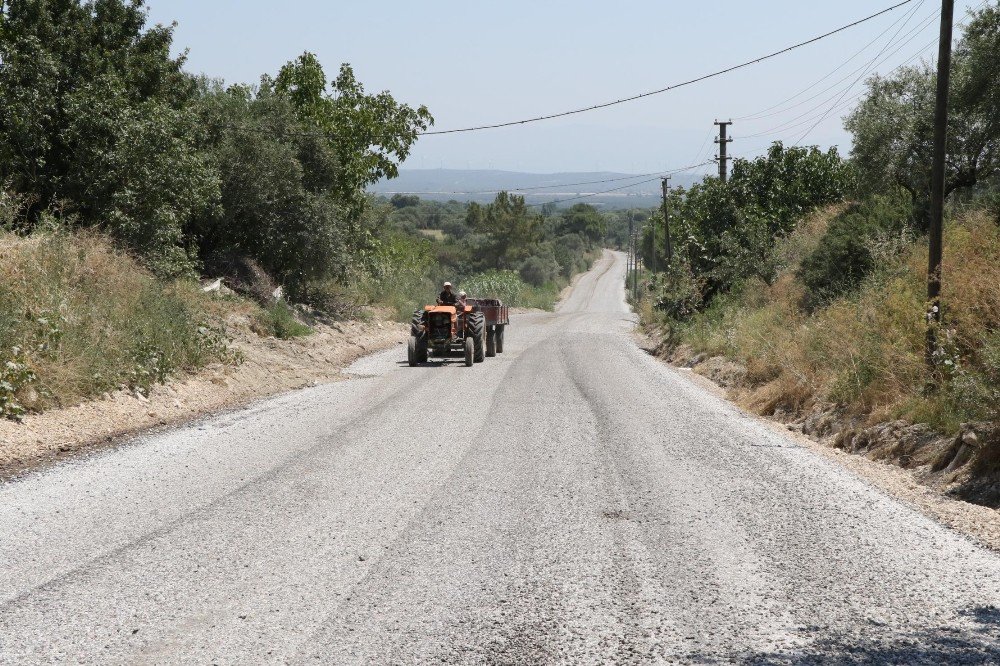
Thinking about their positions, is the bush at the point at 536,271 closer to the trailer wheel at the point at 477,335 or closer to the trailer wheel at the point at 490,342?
the trailer wheel at the point at 490,342

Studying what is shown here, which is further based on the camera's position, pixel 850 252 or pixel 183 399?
pixel 850 252

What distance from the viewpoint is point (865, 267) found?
19797mm

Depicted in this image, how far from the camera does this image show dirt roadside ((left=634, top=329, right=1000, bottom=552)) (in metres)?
7.46

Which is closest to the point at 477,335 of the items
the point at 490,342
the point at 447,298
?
the point at 447,298

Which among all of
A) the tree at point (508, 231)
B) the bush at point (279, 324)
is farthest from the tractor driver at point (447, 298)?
the tree at point (508, 231)

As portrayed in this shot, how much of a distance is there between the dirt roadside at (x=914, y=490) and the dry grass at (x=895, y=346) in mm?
737

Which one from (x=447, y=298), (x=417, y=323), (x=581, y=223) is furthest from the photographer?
(x=581, y=223)

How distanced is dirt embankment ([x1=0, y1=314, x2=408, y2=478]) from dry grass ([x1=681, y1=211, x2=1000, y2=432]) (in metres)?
8.94

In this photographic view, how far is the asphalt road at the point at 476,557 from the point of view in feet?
16.4

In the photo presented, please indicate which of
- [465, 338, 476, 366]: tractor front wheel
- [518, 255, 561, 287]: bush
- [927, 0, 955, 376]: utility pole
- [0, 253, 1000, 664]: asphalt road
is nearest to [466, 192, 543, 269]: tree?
[518, 255, 561, 287]: bush

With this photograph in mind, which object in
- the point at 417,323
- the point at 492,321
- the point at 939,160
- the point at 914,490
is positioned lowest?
the point at 914,490

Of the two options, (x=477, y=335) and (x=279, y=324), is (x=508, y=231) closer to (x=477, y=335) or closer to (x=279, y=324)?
(x=279, y=324)

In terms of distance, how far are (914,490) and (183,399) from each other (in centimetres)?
1018

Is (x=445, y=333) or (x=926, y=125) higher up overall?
(x=926, y=125)
